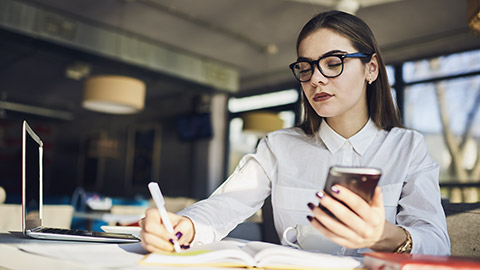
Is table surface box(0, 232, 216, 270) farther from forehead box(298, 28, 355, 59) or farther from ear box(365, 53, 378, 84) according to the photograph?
ear box(365, 53, 378, 84)

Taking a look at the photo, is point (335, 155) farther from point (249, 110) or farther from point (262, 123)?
point (249, 110)

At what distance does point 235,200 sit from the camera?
137cm

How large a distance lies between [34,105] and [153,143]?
13.2 ft

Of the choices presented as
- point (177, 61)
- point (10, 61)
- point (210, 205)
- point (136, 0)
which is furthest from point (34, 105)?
point (210, 205)

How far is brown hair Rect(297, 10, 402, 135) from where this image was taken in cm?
136

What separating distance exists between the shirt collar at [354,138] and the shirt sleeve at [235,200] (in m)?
0.22

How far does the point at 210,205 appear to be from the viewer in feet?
4.12

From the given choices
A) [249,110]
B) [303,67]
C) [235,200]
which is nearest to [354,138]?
[303,67]

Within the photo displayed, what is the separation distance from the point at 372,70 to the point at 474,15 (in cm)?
49

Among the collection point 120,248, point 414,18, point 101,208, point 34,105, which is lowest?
point 101,208

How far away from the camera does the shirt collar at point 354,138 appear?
4.62ft

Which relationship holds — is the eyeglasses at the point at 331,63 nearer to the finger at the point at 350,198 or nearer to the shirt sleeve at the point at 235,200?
the shirt sleeve at the point at 235,200

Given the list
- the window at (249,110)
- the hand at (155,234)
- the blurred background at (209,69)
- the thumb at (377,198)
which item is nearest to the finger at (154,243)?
the hand at (155,234)

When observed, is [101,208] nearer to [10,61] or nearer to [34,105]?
[10,61]
